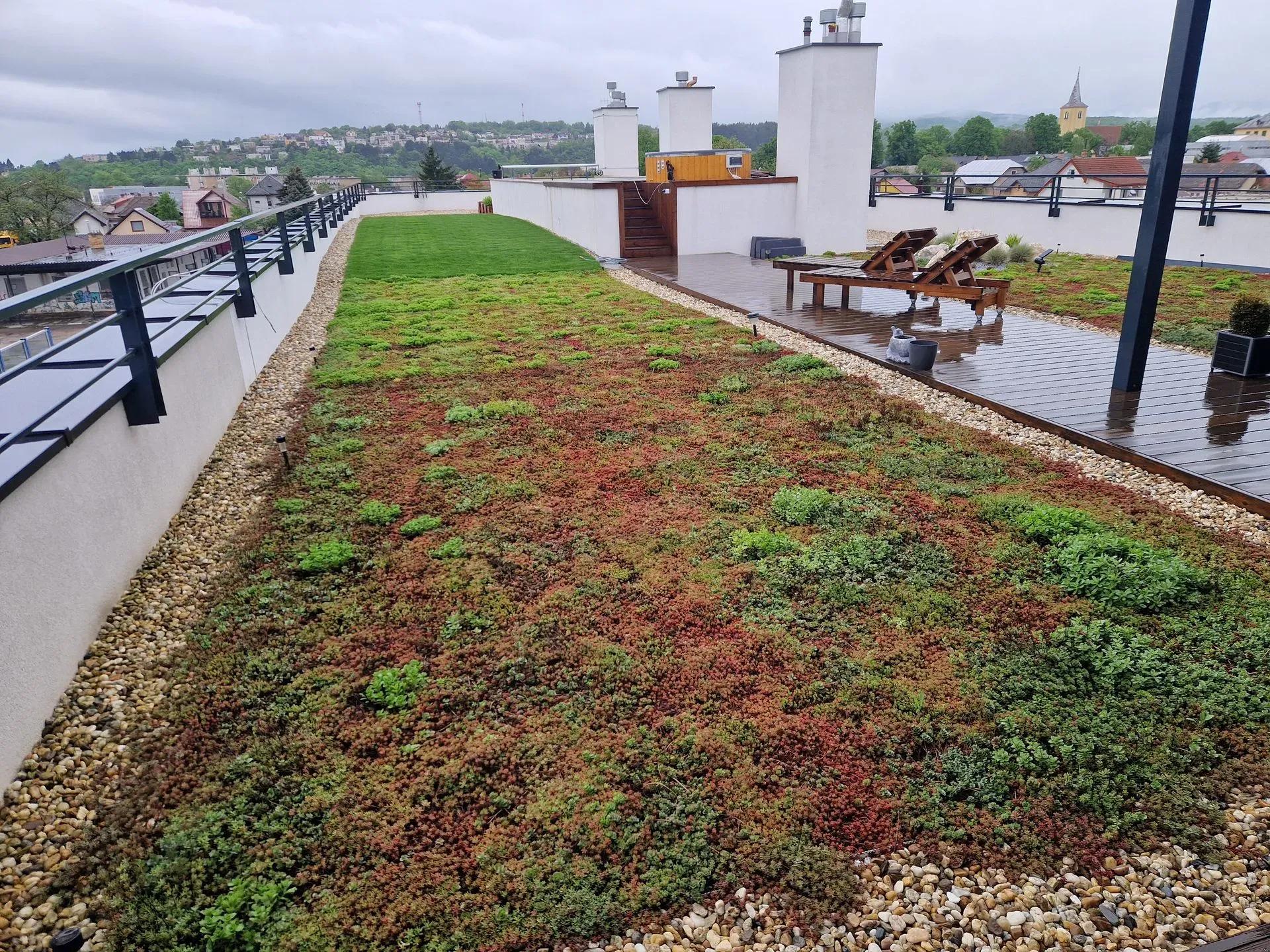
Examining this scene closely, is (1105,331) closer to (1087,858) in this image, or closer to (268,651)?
(1087,858)

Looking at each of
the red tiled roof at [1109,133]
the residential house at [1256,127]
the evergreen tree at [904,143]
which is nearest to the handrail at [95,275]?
the evergreen tree at [904,143]

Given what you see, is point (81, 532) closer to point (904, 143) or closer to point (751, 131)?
point (751, 131)

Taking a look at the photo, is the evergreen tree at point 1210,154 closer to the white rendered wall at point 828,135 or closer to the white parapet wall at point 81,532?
the white rendered wall at point 828,135

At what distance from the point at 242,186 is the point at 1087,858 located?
92368 mm

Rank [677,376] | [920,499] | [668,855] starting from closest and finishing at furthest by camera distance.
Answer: [668,855] → [920,499] → [677,376]

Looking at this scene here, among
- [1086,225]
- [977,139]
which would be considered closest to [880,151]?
[977,139]

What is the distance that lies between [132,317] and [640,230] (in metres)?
12.7

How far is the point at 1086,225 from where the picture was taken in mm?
13992

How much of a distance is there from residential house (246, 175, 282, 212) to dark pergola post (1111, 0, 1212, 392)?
63.4m

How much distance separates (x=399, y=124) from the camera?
402ft

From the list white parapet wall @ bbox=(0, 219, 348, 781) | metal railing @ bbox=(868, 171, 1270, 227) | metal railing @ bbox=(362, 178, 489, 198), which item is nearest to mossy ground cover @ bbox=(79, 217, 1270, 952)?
white parapet wall @ bbox=(0, 219, 348, 781)

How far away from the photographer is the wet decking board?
4.77 m

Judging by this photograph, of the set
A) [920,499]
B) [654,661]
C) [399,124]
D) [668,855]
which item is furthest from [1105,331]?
[399,124]

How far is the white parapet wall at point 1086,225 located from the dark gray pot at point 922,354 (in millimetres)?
6363
